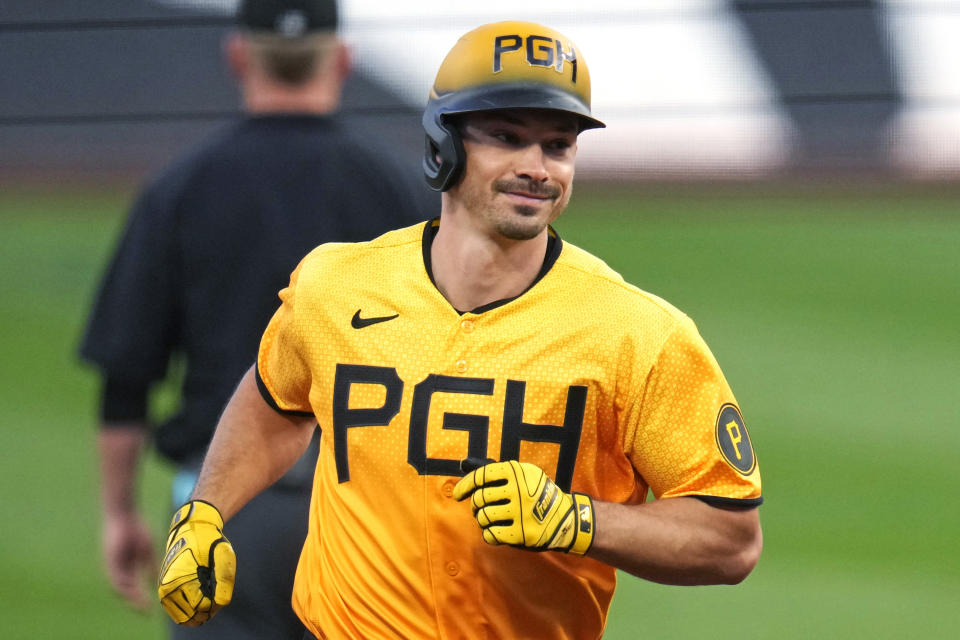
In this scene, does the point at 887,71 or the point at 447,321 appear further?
the point at 887,71

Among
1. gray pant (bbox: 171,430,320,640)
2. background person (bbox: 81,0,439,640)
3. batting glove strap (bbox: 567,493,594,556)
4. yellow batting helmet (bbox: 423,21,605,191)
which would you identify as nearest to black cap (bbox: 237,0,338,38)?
background person (bbox: 81,0,439,640)

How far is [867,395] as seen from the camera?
729cm

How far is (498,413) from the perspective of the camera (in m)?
2.46

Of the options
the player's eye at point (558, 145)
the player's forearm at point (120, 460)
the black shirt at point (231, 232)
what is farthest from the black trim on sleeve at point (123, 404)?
the player's eye at point (558, 145)

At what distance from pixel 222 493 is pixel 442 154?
815mm

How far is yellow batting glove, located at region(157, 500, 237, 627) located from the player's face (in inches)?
31.2

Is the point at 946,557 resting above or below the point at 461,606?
below

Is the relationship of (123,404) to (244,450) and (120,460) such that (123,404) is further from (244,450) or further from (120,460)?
(244,450)

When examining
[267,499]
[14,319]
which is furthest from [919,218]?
[267,499]

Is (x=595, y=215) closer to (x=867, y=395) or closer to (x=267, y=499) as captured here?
(x=867, y=395)

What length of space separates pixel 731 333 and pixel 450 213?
5.37m

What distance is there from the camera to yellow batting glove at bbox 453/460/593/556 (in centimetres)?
227

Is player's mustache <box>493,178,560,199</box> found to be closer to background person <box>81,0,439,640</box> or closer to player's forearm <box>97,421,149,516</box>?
background person <box>81,0,439,640</box>

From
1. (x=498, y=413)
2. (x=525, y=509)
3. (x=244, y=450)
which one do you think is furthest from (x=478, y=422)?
(x=244, y=450)
